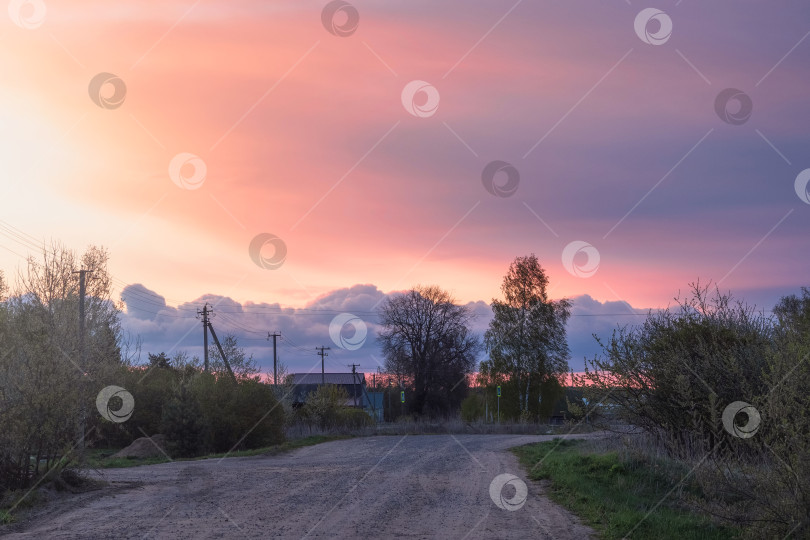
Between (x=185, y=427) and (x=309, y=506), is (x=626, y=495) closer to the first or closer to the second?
(x=309, y=506)

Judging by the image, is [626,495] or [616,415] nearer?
[626,495]

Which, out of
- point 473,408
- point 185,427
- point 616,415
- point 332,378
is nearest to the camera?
point 616,415

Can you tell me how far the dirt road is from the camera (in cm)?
1007

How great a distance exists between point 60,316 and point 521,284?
41.0 metres

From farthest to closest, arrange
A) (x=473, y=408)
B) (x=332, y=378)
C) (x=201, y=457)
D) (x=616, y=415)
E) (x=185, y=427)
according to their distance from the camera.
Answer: (x=332, y=378) < (x=473, y=408) < (x=185, y=427) < (x=201, y=457) < (x=616, y=415)

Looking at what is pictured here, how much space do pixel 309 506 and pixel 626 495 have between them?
5.41 meters

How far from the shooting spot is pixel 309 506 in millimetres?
12367

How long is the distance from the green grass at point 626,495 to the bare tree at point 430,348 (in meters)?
49.3

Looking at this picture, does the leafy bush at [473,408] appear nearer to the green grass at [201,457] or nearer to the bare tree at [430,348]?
the bare tree at [430,348]

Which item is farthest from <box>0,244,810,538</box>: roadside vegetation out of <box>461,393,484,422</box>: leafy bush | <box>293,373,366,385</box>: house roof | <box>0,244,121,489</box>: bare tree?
<box>293,373,366,385</box>: house roof

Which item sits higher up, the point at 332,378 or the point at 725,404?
the point at 332,378

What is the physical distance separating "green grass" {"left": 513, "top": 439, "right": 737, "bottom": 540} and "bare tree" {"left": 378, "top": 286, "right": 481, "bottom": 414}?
49.3m

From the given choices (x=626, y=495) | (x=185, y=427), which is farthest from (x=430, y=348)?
(x=626, y=495)

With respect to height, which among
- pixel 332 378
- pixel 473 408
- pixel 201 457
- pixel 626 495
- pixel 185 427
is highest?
pixel 332 378
